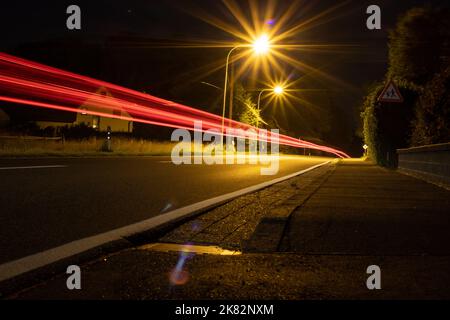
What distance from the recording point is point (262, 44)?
101 feet

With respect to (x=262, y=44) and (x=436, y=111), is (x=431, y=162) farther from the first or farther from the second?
(x=262, y=44)

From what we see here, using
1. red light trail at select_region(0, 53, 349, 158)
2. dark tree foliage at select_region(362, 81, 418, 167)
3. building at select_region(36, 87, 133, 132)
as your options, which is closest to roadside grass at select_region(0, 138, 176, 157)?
red light trail at select_region(0, 53, 349, 158)

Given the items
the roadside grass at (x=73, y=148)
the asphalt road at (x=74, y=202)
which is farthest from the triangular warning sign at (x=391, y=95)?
the roadside grass at (x=73, y=148)

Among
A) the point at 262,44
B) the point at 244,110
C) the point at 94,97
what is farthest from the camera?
the point at 244,110

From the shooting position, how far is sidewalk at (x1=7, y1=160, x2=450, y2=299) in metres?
3.42

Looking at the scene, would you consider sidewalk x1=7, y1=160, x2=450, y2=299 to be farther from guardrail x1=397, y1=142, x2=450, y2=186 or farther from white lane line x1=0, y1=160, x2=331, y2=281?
guardrail x1=397, y1=142, x2=450, y2=186

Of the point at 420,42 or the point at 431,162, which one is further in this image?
the point at 420,42

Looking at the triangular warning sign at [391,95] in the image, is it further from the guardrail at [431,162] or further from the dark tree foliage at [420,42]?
the dark tree foliage at [420,42]

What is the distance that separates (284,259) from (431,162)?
1027 cm

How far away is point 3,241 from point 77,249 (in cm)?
84

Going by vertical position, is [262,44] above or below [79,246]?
above

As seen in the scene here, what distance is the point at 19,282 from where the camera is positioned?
3.45 meters

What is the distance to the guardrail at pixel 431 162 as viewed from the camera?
38.2ft

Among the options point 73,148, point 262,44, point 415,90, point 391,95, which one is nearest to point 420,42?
point 262,44
